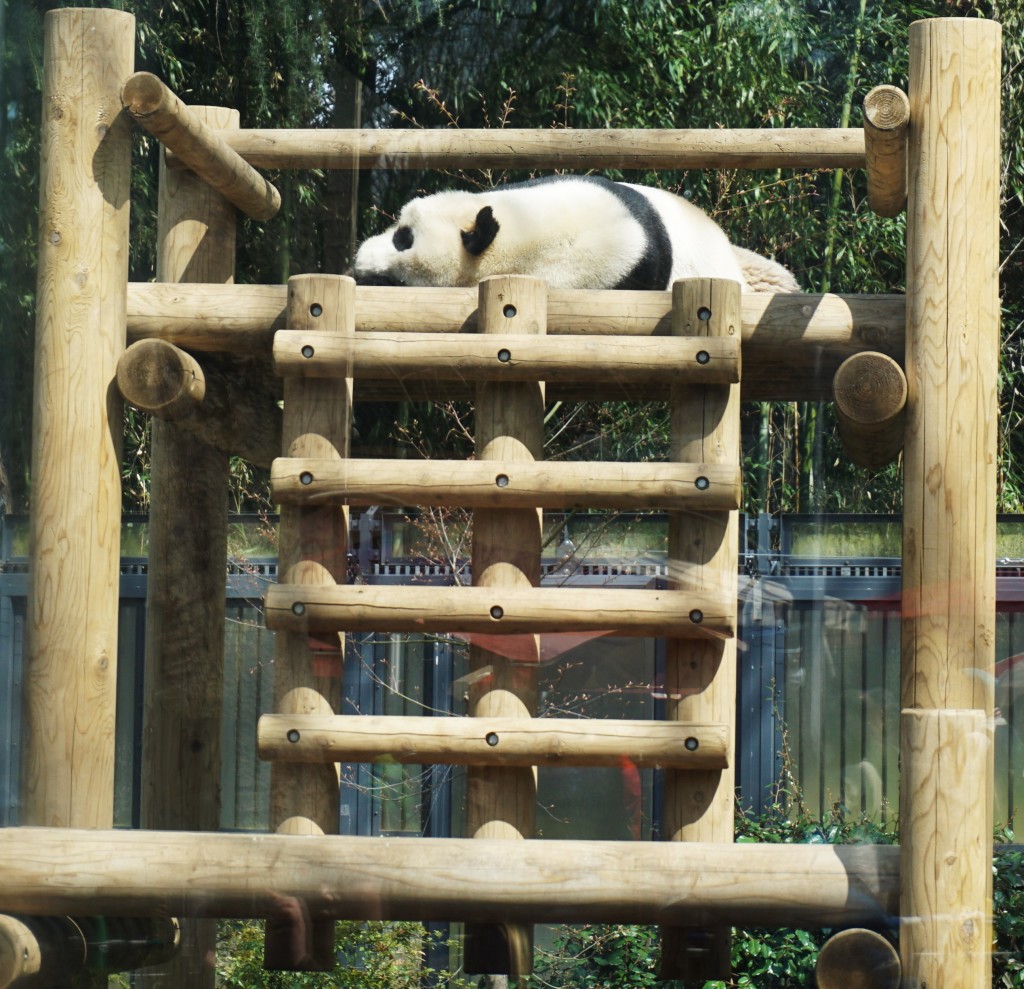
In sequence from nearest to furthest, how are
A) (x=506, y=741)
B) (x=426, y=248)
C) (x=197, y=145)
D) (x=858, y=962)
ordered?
(x=858, y=962)
(x=506, y=741)
(x=197, y=145)
(x=426, y=248)

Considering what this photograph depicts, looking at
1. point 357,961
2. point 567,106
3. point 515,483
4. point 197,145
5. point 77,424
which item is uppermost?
point 567,106

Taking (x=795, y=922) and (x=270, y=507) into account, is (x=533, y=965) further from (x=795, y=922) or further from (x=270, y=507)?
(x=270, y=507)

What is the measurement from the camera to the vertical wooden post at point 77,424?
227 centimetres

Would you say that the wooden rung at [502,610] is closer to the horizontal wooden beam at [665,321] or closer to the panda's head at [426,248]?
the horizontal wooden beam at [665,321]

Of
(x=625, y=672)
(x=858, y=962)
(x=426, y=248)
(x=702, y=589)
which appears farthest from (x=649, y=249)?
(x=858, y=962)

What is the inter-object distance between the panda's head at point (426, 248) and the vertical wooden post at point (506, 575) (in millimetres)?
389

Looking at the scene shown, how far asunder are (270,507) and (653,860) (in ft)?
3.31

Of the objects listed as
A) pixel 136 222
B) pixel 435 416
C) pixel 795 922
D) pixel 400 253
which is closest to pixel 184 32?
pixel 136 222

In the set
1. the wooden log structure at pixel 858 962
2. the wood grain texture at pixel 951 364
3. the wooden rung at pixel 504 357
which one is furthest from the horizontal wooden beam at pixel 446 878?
the wooden rung at pixel 504 357

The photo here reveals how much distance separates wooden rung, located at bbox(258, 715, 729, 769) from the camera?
6.81ft

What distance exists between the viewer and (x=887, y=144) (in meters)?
2.10

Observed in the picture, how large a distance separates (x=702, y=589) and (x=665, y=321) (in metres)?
0.54

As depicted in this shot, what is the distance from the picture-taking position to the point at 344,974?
7.57 ft

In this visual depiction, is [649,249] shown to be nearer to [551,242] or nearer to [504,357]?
[551,242]
